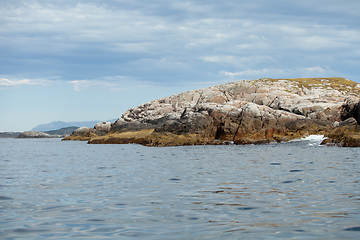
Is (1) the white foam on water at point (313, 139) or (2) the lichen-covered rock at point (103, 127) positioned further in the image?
(2) the lichen-covered rock at point (103, 127)

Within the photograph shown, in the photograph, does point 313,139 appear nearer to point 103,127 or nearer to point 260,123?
point 260,123

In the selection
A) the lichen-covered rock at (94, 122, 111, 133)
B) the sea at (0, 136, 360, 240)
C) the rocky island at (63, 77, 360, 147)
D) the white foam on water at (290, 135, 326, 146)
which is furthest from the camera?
the lichen-covered rock at (94, 122, 111, 133)

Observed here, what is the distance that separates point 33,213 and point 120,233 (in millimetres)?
2886

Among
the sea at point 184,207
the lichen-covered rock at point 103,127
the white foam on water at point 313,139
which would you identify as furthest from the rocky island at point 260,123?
the sea at point 184,207

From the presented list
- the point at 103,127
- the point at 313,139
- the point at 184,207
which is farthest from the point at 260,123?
the point at 103,127

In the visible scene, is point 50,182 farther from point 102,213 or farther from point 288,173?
point 288,173

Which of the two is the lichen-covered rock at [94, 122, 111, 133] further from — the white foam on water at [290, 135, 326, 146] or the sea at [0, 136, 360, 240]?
the sea at [0, 136, 360, 240]

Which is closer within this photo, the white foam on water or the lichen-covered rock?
the white foam on water

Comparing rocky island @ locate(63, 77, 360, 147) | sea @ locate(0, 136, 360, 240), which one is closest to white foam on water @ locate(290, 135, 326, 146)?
rocky island @ locate(63, 77, 360, 147)

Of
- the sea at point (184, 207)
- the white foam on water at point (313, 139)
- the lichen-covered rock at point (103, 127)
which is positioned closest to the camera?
the sea at point (184, 207)

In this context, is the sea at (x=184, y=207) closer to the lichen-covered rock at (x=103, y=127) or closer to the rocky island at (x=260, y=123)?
the rocky island at (x=260, y=123)

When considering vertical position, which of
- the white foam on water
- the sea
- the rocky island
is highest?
the rocky island

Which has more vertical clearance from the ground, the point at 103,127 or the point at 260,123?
the point at 103,127

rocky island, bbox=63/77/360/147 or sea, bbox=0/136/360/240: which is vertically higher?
rocky island, bbox=63/77/360/147
